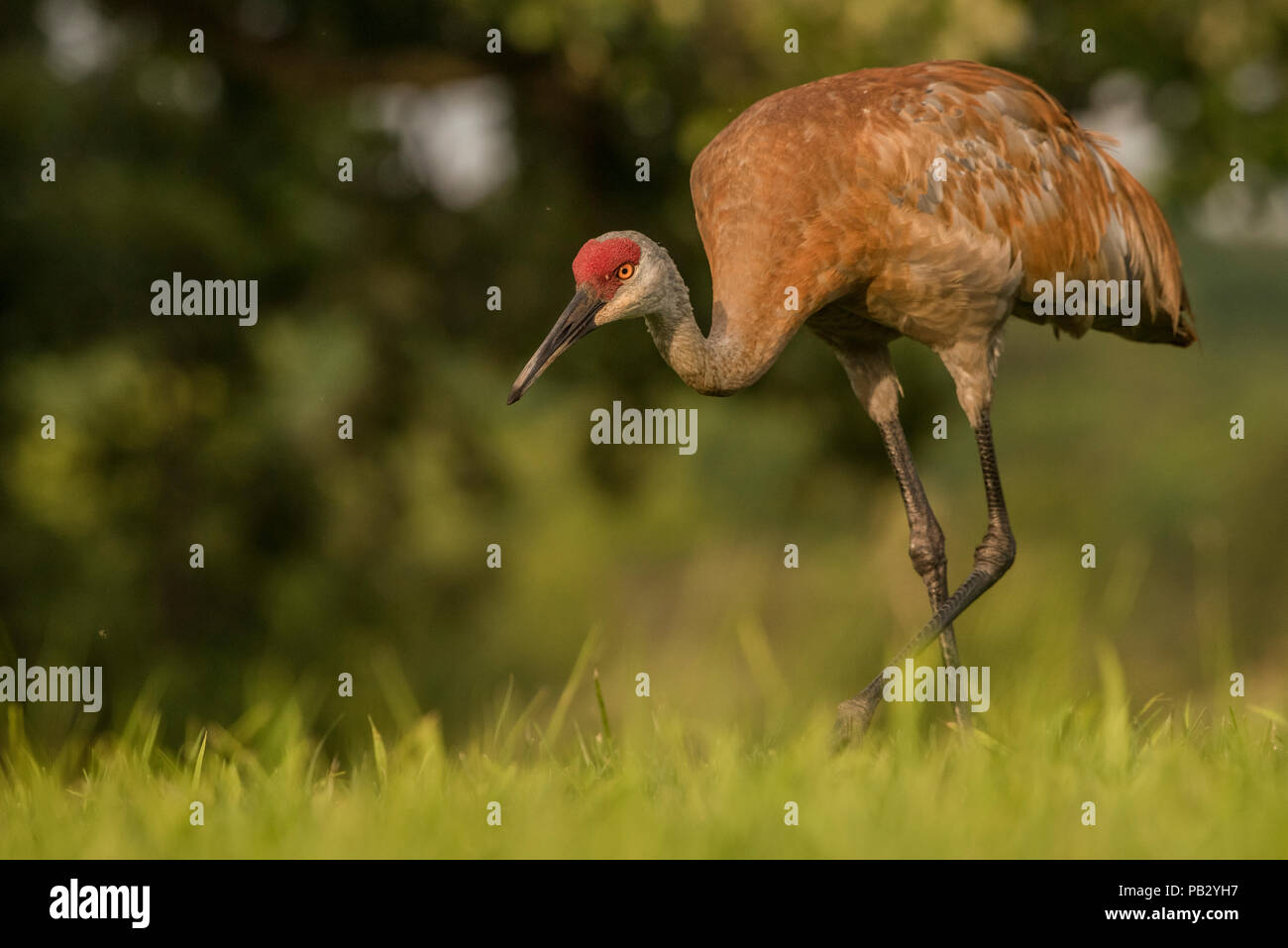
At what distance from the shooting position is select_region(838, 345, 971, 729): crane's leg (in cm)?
551

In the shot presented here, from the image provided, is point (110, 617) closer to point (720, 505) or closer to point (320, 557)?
point (320, 557)

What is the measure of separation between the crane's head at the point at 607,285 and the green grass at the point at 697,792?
3.60ft

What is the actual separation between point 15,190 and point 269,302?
1.45m

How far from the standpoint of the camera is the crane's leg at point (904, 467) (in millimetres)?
5512

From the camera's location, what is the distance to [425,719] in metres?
4.34

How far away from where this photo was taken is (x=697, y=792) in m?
3.65

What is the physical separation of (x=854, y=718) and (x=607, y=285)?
4.96 ft

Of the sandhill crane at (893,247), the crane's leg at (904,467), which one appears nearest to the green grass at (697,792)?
the sandhill crane at (893,247)

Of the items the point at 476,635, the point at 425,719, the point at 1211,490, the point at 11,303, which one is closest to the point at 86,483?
the point at 11,303
